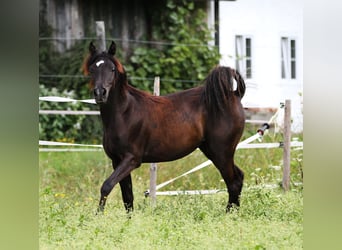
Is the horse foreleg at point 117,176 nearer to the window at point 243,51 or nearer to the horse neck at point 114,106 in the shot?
the horse neck at point 114,106

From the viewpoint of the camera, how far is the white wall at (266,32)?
13.5 metres

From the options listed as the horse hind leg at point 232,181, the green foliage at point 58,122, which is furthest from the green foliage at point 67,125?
the horse hind leg at point 232,181

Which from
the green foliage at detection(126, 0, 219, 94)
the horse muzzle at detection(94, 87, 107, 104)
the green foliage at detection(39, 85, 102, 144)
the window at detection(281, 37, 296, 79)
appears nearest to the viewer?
the horse muzzle at detection(94, 87, 107, 104)

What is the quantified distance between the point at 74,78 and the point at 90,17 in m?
1.30

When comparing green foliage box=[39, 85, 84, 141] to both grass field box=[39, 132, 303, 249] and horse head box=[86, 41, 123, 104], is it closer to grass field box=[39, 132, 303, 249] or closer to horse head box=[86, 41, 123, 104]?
grass field box=[39, 132, 303, 249]

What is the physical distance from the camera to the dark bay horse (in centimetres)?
515

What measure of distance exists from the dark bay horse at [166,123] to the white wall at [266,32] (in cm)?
769

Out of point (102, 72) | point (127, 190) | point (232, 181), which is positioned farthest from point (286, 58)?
point (102, 72)

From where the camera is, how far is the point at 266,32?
45.6ft

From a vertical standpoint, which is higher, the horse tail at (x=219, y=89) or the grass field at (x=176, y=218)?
the horse tail at (x=219, y=89)

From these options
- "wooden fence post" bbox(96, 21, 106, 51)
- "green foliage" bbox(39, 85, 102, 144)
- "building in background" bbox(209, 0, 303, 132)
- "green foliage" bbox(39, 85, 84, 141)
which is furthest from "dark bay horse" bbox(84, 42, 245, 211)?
"building in background" bbox(209, 0, 303, 132)

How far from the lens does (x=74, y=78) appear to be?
11.4 m

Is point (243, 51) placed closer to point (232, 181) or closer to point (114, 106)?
point (232, 181)
